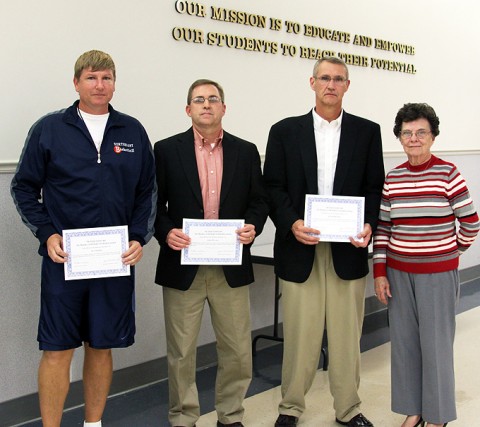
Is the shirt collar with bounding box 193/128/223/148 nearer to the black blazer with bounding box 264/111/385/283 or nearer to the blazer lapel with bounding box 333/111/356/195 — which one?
the black blazer with bounding box 264/111/385/283

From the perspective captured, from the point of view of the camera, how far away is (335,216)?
3209 mm

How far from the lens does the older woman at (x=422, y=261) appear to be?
10.2ft

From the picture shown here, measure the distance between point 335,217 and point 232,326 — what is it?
728 millimetres

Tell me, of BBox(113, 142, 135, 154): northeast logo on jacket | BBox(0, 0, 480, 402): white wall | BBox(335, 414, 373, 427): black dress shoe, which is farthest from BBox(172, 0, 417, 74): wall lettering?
BBox(335, 414, 373, 427): black dress shoe

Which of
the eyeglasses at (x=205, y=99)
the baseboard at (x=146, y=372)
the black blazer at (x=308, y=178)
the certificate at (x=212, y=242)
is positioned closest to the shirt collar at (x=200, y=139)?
the eyeglasses at (x=205, y=99)

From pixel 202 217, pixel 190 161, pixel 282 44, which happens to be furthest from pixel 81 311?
pixel 282 44

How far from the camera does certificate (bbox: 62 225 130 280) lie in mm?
2844

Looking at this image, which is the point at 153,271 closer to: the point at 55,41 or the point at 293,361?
the point at 293,361

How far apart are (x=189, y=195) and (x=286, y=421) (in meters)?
1.27

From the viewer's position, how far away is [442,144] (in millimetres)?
6809

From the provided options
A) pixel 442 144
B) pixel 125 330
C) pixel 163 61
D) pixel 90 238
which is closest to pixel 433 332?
pixel 125 330

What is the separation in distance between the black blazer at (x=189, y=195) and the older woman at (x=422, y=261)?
0.65m

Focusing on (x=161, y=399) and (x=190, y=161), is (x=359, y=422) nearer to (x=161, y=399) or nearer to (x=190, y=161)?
(x=161, y=399)

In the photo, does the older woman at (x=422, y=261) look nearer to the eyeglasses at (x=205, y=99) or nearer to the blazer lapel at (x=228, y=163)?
the blazer lapel at (x=228, y=163)
